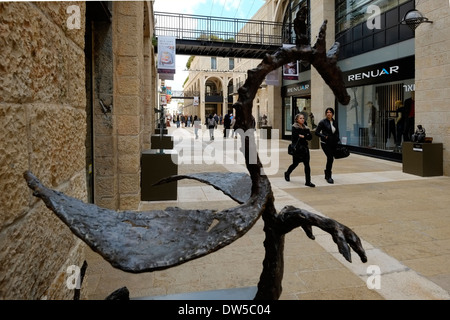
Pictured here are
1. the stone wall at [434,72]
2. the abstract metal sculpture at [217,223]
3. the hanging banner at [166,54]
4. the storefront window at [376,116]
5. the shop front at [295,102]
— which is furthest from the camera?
the shop front at [295,102]

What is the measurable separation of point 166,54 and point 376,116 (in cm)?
838

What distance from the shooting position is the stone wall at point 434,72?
9.18 metres

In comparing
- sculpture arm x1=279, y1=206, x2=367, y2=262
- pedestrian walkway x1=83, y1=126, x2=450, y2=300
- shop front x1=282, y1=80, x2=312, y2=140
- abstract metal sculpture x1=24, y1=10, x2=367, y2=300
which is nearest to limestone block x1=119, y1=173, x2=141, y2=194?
pedestrian walkway x1=83, y1=126, x2=450, y2=300

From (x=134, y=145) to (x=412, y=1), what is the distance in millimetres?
10438

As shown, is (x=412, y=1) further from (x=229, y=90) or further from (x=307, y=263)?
(x=229, y=90)

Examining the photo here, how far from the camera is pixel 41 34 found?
5.10 ft

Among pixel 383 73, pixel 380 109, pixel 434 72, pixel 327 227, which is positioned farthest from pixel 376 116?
pixel 327 227

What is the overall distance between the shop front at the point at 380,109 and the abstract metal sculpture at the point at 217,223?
38.0 feet

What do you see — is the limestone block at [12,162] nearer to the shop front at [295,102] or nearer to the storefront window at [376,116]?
the storefront window at [376,116]

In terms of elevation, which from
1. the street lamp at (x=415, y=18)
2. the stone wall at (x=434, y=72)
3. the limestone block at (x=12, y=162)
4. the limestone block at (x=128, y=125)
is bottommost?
the limestone block at (x=12, y=162)

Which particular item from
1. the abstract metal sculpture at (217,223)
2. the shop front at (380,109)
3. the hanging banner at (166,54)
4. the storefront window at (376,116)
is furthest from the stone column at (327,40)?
the abstract metal sculpture at (217,223)

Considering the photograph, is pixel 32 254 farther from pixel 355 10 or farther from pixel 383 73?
pixel 355 10

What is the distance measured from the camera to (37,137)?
1.52 meters

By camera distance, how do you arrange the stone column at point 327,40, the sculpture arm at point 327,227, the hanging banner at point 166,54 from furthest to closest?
the stone column at point 327,40 → the hanging banner at point 166,54 → the sculpture arm at point 327,227
